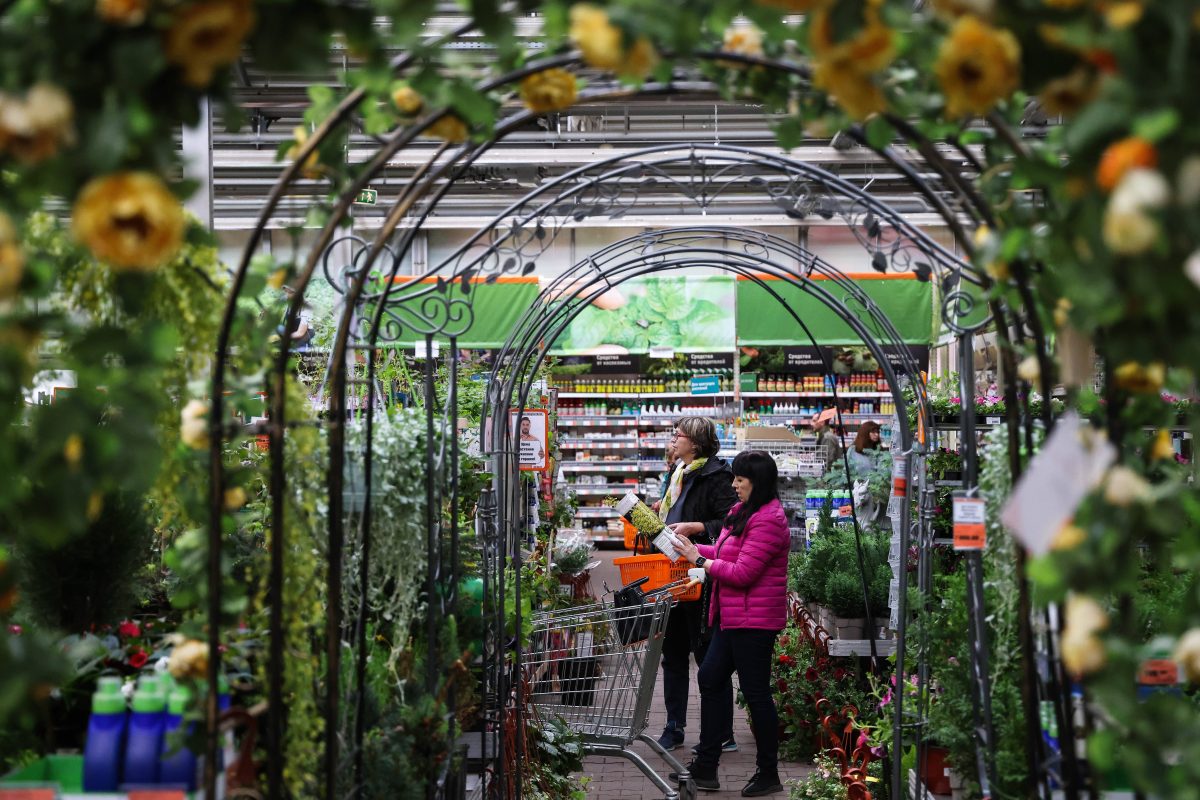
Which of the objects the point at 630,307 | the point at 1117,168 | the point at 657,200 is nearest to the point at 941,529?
the point at 1117,168

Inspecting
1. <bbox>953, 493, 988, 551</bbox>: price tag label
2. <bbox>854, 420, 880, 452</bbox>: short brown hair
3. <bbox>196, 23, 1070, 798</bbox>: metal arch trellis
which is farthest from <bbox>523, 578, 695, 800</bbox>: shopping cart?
<bbox>854, 420, 880, 452</bbox>: short brown hair

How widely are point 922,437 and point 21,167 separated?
3.85m

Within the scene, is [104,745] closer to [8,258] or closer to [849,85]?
[8,258]

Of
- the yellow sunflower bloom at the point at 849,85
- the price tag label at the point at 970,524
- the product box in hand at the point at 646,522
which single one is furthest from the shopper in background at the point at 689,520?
the yellow sunflower bloom at the point at 849,85

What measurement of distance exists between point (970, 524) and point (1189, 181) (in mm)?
1976

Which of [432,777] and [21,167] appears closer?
[21,167]

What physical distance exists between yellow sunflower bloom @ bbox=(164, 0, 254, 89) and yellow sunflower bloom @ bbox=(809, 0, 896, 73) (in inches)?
33.3

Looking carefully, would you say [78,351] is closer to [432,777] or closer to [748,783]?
[432,777]

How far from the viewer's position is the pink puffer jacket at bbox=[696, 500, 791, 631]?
5457mm

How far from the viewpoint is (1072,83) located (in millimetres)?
1675

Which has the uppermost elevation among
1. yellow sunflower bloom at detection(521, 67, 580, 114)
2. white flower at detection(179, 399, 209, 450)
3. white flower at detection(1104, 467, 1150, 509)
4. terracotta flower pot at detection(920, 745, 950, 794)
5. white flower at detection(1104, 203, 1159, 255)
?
yellow sunflower bloom at detection(521, 67, 580, 114)

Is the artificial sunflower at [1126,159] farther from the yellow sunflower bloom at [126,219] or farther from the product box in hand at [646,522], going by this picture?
the product box in hand at [646,522]

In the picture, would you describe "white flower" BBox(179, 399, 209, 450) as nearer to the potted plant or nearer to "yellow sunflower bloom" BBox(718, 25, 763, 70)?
"yellow sunflower bloom" BBox(718, 25, 763, 70)

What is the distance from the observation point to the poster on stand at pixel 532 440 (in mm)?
5883
